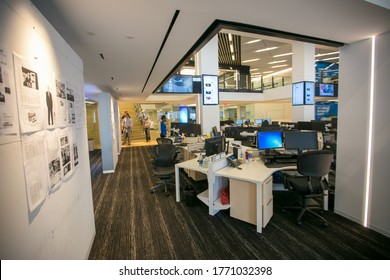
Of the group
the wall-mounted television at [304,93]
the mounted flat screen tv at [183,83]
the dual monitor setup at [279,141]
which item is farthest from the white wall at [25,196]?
the wall-mounted television at [304,93]

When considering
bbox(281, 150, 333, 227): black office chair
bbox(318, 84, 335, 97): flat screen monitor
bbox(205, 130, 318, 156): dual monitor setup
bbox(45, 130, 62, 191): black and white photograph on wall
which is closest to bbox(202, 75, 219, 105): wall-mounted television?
bbox(205, 130, 318, 156): dual monitor setup

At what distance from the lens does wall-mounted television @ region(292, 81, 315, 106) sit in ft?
25.2

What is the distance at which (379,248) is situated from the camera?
2279 millimetres

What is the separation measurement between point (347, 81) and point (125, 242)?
3.92 meters

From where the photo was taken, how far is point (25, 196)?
3.49ft

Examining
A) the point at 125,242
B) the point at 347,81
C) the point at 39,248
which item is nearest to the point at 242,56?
the point at 347,81

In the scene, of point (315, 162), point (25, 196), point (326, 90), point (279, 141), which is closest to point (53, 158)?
point (25, 196)

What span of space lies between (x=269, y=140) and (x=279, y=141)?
0.77ft

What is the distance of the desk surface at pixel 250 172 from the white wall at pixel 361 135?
2.77 feet

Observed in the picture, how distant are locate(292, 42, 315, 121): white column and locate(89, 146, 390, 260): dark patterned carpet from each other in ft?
17.9

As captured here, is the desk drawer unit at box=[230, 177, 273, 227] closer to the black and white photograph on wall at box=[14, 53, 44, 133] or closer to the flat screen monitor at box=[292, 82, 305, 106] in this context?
the black and white photograph on wall at box=[14, 53, 44, 133]

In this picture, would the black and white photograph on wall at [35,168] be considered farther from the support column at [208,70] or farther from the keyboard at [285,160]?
the support column at [208,70]

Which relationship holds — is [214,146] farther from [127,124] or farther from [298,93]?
[127,124]

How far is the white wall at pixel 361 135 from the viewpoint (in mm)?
2508
